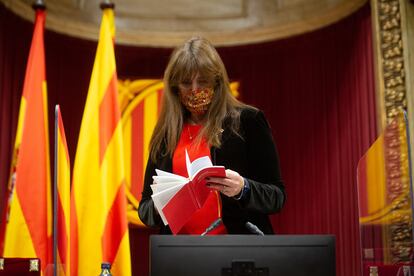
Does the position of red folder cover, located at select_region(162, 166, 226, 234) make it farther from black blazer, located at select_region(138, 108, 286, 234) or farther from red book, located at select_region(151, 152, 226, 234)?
black blazer, located at select_region(138, 108, 286, 234)

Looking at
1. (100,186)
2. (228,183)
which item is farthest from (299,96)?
(228,183)

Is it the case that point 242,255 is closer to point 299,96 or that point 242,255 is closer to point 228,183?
point 228,183

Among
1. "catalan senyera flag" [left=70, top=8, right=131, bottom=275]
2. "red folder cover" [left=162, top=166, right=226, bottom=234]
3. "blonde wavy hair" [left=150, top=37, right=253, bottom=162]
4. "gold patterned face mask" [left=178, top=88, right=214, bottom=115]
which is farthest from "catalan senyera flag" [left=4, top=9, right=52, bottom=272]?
"red folder cover" [left=162, top=166, right=226, bottom=234]

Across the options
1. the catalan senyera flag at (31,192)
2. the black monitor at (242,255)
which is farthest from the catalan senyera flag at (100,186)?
the black monitor at (242,255)

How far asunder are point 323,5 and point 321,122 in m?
1.00

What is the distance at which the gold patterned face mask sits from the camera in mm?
2131

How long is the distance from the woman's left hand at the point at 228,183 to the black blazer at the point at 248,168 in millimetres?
117

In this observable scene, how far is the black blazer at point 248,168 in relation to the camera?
1.99 m

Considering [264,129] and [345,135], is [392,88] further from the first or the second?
[264,129]

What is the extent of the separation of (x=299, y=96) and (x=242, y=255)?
4088mm

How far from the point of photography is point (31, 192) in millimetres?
3635

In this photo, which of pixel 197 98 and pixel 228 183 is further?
pixel 197 98

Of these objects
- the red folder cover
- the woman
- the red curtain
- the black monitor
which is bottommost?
the black monitor

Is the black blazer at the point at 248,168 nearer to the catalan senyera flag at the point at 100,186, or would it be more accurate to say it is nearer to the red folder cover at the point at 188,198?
the red folder cover at the point at 188,198
